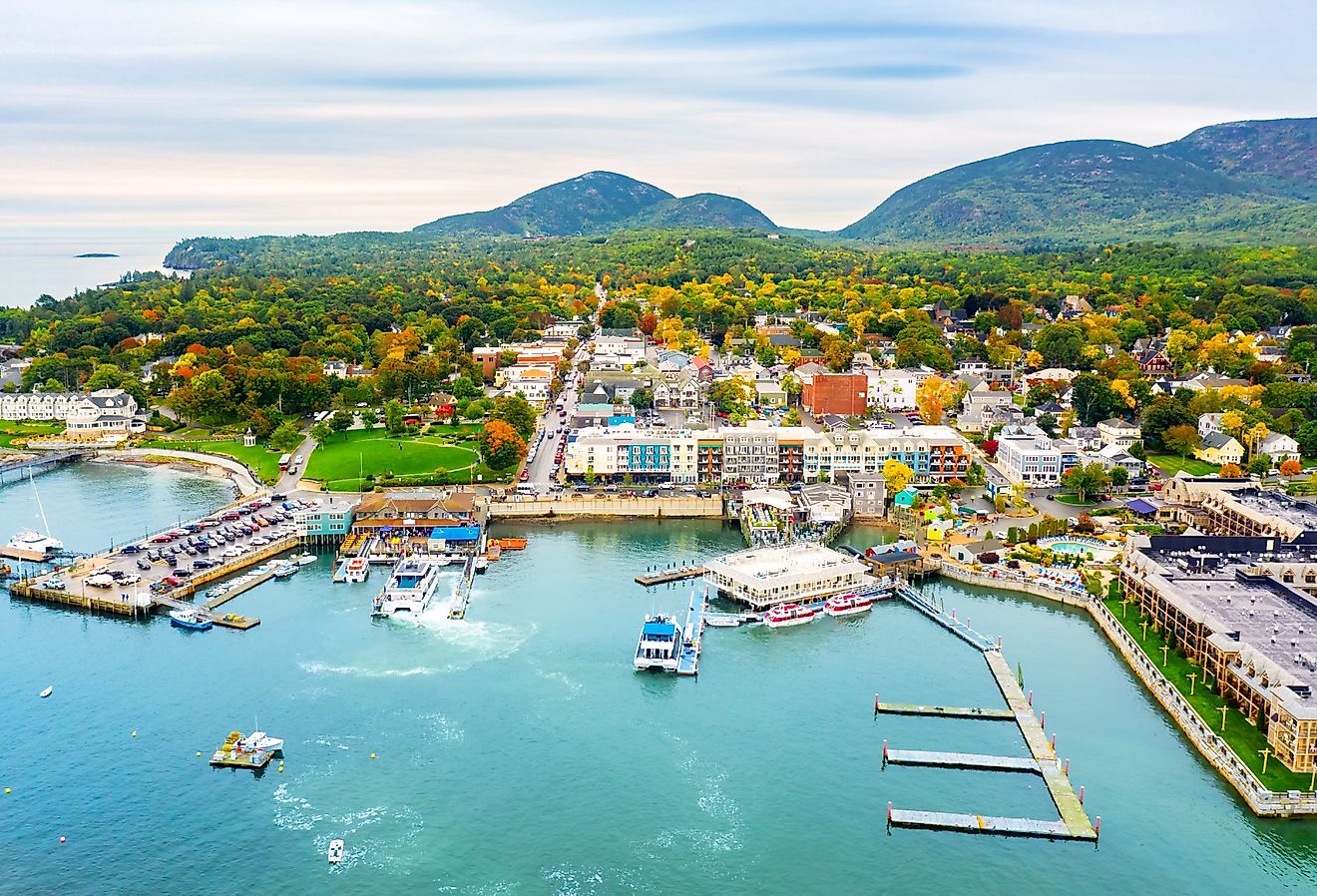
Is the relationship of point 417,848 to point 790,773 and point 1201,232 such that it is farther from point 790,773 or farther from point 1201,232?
point 1201,232

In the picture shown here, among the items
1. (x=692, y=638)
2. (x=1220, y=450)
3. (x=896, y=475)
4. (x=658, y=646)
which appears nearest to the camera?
(x=658, y=646)

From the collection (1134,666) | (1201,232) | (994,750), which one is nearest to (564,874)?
(994,750)

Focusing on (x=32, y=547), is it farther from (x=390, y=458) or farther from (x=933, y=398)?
(x=933, y=398)

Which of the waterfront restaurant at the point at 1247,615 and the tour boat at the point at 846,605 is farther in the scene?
the tour boat at the point at 846,605

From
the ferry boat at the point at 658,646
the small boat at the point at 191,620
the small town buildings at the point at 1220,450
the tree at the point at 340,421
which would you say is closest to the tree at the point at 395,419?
the tree at the point at 340,421

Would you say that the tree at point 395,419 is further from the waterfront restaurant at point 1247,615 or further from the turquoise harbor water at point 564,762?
→ the waterfront restaurant at point 1247,615

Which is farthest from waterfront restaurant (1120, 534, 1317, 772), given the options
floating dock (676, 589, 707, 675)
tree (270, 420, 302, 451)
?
tree (270, 420, 302, 451)

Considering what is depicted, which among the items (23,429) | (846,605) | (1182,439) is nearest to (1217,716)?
(846,605)
